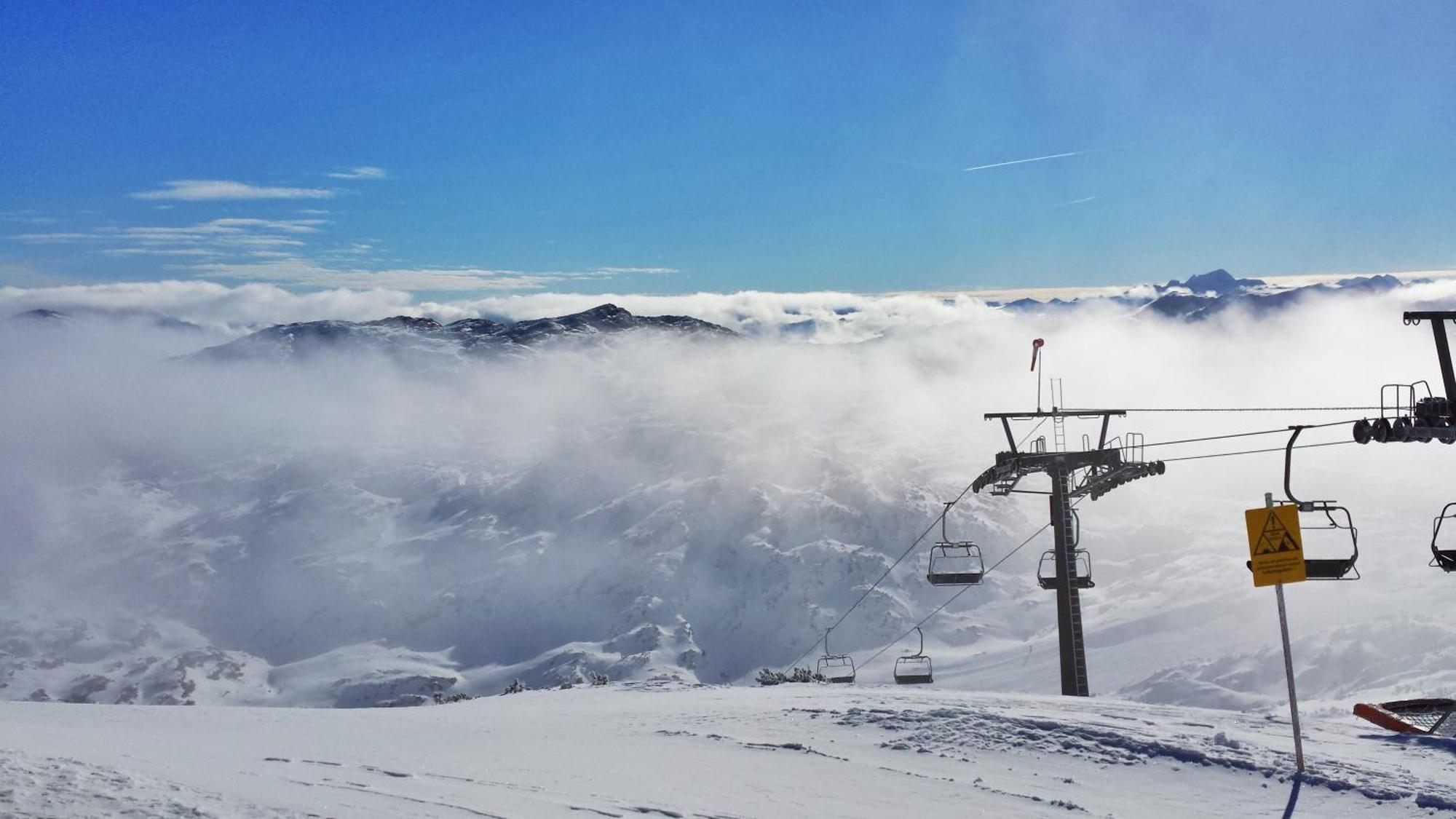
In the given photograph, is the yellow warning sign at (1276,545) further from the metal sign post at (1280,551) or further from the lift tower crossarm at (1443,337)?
the lift tower crossarm at (1443,337)

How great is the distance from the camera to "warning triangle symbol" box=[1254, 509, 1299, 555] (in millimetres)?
14258

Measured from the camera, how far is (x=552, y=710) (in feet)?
72.8

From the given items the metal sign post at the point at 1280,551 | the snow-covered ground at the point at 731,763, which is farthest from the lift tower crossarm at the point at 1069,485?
the metal sign post at the point at 1280,551

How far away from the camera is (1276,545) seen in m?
14.4

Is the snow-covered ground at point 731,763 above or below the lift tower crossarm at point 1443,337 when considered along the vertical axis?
below

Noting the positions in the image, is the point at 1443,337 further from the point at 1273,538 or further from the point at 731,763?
the point at 731,763

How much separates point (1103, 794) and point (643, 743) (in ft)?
22.5

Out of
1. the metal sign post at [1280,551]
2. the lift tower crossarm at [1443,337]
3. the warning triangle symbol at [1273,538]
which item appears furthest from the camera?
the lift tower crossarm at [1443,337]

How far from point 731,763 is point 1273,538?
→ 7755mm

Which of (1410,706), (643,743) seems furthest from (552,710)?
(1410,706)

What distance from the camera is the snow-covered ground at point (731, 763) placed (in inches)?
428

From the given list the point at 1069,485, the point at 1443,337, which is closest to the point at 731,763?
the point at 1443,337

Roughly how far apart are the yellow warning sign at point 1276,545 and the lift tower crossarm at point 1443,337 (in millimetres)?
6478

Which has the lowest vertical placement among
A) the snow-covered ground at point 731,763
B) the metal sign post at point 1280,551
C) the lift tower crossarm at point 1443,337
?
the snow-covered ground at point 731,763
